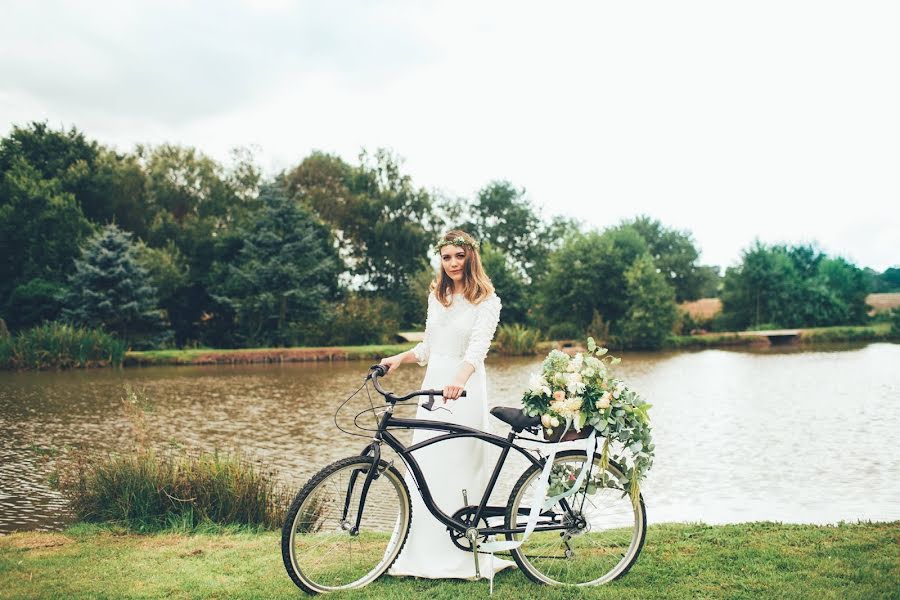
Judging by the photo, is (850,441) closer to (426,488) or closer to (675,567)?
(675,567)

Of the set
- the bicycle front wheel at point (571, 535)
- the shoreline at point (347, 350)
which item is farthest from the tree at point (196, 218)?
the bicycle front wheel at point (571, 535)

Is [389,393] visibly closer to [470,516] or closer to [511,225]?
[470,516]

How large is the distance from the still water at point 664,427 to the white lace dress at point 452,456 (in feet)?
10.9

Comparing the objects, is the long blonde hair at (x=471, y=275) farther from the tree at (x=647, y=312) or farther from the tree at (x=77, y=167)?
the tree at (x=77, y=167)

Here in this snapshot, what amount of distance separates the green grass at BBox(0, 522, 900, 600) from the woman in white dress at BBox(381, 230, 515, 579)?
0.14 meters

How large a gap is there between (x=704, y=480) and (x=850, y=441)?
11.7 feet

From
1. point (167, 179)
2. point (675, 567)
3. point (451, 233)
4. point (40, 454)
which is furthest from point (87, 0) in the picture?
point (167, 179)

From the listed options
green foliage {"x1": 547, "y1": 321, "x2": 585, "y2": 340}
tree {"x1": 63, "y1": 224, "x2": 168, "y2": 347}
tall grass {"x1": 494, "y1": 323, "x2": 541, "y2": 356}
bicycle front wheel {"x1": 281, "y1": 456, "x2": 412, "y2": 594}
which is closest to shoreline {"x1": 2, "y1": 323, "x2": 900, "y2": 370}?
tall grass {"x1": 494, "y1": 323, "x2": 541, "y2": 356}

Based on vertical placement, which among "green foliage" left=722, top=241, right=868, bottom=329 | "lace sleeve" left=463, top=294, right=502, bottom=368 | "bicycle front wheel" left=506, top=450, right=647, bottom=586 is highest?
"green foliage" left=722, top=241, right=868, bottom=329

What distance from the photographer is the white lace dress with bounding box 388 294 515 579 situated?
427cm

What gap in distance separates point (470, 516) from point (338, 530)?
2.68 feet

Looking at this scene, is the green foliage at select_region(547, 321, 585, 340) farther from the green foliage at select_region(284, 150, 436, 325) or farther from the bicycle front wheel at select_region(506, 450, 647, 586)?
the bicycle front wheel at select_region(506, 450, 647, 586)

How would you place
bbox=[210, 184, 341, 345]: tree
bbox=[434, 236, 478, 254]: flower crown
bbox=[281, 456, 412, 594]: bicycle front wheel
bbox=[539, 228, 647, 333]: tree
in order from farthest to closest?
bbox=[539, 228, 647, 333]: tree → bbox=[210, 184, 341, 345]: tree → bbox=[434, 236, 478, 254]: flower crown → bbox=[281, 456, 412, 594]: bicycle front wheel

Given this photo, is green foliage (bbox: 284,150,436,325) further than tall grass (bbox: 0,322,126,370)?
Yes
